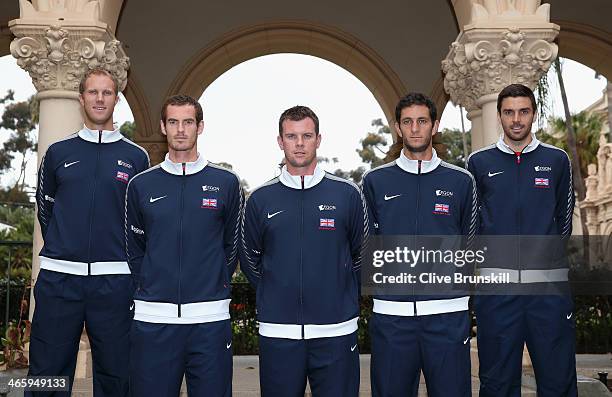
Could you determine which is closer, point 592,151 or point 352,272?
point 352,272

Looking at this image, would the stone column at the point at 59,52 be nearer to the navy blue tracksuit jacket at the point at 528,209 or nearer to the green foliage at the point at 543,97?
the navy blue tracksuit jacket at the point at 528,209

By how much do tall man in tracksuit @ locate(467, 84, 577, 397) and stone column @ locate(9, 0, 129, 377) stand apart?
3.47 meters

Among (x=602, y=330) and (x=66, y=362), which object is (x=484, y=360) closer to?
(x=66, y=362)

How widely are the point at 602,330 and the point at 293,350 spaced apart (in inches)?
279

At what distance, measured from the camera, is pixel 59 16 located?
6.06 m

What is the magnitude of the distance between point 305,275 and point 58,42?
355 centimetres

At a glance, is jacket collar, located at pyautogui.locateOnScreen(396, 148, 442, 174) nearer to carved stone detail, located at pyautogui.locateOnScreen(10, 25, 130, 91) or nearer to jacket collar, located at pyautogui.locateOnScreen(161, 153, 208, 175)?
jacket collar, located at pyautogui.locateOnScreen(161, 153, 208, 175)

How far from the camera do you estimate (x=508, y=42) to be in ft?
20.4

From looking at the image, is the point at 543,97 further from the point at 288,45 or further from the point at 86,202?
Answer: the point at 86,202

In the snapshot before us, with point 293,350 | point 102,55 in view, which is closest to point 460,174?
point 293,350

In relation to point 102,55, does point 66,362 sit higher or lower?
lower

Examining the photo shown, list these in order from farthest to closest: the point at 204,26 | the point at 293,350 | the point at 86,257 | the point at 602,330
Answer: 1. the point at 204,26
2. the point at 602,330
3. the point at 86,257
4. the point at 293,350

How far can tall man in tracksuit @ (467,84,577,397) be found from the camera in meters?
4.19

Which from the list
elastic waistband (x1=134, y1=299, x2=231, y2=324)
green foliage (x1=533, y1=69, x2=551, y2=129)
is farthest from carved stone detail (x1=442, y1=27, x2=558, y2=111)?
green foliage (x1=533, y1=69, x2=551, y2=129)
